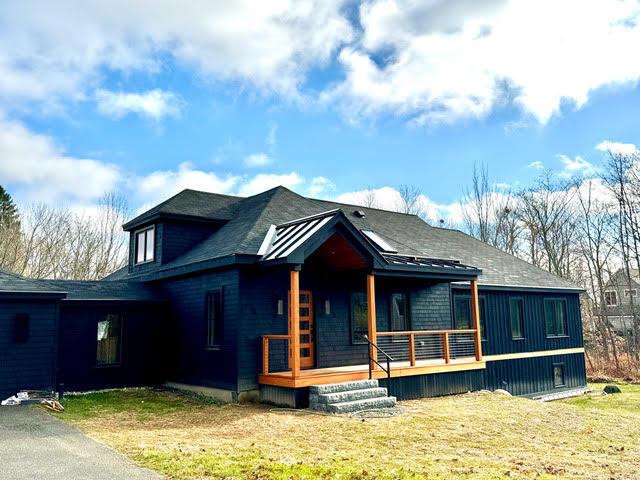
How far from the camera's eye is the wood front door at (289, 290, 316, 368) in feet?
44.7

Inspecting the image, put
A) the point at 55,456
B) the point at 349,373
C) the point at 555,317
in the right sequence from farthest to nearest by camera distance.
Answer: the point at 555,317 → the point at 349,373 → the point at 55,456

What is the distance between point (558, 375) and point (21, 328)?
1780 cm

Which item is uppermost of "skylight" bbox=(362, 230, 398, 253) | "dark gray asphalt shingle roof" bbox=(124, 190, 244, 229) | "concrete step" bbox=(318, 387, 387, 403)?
"dark gray asphalt shingle roof" bbox=(124, 190, 244, 229)

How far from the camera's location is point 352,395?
37.7 ft

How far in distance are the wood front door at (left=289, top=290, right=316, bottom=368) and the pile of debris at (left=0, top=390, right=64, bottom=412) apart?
5.47 m

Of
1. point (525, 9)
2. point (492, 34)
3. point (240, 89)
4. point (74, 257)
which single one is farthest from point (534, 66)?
point (74, 257)

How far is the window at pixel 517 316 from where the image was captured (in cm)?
1928

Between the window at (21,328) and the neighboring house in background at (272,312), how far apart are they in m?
0.03

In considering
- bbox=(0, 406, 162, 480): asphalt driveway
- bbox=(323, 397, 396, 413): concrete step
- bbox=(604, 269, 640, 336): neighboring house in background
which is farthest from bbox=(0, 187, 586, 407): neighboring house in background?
bbox=(604, 269, 640, 336): neighboring house in background

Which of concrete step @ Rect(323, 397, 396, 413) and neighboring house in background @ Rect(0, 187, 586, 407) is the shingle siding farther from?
concrete step @ Rect(323, 397, 396, 413)

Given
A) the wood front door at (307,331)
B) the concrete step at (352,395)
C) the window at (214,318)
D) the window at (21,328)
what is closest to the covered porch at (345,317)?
the wood front door at (307,331)

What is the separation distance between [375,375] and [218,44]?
8637mm

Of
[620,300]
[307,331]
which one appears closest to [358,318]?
[307,331]

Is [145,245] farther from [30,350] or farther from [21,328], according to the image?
[30,350]
